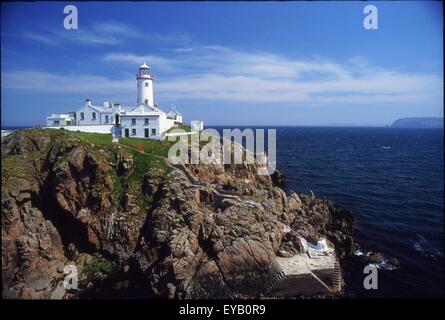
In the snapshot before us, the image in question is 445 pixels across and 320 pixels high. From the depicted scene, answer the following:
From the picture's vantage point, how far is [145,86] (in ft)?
131

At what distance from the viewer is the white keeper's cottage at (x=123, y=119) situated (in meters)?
34.7

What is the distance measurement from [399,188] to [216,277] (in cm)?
3041

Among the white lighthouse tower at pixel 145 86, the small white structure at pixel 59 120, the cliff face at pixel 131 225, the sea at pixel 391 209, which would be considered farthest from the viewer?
the white lighthouse tower at pixel 145 86

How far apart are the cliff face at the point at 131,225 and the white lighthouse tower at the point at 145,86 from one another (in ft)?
40.4

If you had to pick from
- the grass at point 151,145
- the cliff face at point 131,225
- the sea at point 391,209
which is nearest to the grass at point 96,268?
the cliff face at point 131,225

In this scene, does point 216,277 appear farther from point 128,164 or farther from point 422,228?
point 422,228

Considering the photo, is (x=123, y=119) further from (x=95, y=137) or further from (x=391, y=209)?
(x=391, y=209)

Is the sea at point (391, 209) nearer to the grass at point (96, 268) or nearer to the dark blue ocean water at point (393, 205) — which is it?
the dark blue ocean water at point (393, 205)

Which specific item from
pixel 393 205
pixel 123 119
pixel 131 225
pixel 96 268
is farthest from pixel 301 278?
pixel 123 119

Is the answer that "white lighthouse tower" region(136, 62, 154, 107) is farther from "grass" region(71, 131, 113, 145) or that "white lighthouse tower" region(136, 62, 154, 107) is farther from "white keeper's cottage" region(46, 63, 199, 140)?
"grass" region(71, 131, 113, 145)

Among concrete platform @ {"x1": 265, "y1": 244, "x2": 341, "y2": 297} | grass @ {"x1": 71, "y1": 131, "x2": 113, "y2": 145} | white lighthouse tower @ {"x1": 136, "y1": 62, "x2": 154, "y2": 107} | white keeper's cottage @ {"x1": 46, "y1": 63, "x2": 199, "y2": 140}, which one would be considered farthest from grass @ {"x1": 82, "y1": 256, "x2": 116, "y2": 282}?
white lighthouse tower @ {"x1": 136, "y1": 62, "x2": 154, "y2": 107}

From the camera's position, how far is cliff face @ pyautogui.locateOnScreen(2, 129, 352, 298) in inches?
839
